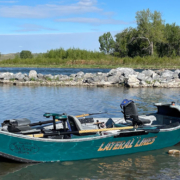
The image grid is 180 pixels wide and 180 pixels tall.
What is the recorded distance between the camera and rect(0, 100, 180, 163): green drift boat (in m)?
9.26

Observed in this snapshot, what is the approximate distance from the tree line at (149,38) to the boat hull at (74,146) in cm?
6447

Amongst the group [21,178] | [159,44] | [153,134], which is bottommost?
[21,178]

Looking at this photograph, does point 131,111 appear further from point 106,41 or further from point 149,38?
point 106,41

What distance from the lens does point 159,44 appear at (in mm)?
76688

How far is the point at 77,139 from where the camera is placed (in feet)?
31.7

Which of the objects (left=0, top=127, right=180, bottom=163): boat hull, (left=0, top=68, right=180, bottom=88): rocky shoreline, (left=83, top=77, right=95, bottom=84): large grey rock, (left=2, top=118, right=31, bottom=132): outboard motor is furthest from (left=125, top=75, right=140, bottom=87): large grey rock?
(left=2, top=118, right=31, bottom=132): outboard motor

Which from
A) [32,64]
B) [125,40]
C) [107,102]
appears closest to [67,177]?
[107,102]

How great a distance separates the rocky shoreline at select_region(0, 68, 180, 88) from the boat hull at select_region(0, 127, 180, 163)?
19.7 meters

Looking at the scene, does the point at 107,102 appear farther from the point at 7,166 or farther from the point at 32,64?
the point at 32,64

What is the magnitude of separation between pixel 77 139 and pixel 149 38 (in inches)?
2657

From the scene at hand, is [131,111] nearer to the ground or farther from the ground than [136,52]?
nearer to the ground

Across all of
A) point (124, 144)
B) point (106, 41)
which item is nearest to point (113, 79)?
point (124, 144)

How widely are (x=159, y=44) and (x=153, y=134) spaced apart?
68060mm

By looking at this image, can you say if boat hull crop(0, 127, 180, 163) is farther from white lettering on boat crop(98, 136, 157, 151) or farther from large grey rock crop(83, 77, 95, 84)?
large grey rock crop(83, 77, 95, 84)
